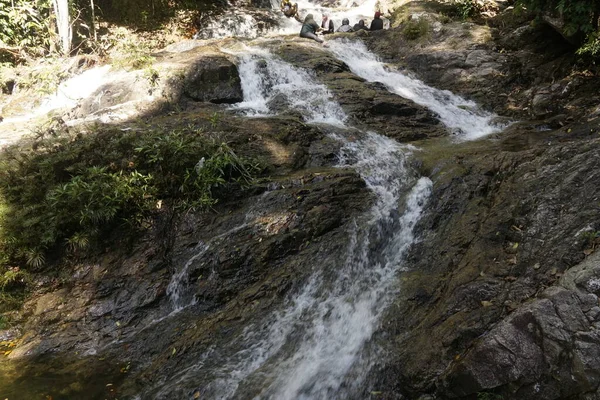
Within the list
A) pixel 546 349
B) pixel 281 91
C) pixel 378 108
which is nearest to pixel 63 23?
pixel 281 91

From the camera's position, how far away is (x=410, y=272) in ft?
16.8

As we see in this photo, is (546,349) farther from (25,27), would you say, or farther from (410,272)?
(25,27)

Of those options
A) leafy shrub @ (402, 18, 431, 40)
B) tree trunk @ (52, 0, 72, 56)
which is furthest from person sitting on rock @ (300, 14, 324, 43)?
tree trunk @ (52, 0, 72, 56)

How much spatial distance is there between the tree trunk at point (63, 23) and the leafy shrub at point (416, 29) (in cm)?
1247

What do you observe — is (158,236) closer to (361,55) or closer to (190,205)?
(190,205)

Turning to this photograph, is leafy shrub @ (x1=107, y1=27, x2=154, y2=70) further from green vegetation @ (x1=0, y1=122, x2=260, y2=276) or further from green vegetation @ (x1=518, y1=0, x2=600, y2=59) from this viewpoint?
green vegetation @ (x1=518, y1=0, x2=600, y2=59)

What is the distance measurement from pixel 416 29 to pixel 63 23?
42.5 feet

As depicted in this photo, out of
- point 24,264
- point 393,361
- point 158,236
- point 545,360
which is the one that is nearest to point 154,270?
point 158,236

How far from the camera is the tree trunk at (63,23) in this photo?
12.4 metres

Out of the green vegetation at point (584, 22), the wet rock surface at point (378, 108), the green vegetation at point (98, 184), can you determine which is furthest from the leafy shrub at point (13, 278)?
the green vegetation at point (584, 22)

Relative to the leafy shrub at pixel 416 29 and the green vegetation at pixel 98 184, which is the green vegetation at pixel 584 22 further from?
the green vegetation at pixel 98 184

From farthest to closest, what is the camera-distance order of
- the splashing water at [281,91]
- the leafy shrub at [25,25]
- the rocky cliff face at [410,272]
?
the leafy shrub at [25,25] < the splashing water at [281,91] < the rocky cliff face at [410,272]

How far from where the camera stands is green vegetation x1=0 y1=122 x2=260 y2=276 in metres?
6.14

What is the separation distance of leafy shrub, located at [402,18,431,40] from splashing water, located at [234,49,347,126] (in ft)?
17.2
